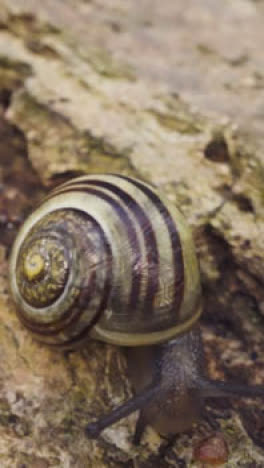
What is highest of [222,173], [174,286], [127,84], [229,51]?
[229,51]

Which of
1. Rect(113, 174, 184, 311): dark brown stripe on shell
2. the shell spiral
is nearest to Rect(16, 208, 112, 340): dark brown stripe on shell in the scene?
the shell spiral

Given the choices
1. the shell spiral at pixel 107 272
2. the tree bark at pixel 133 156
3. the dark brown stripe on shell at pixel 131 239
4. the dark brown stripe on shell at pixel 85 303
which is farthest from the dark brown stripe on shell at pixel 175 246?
the tree bark at pixel 133 156

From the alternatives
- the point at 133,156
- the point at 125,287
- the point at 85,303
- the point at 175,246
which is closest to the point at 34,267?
the point at 85,303

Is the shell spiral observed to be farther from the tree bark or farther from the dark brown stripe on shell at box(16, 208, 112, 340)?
the tree bark

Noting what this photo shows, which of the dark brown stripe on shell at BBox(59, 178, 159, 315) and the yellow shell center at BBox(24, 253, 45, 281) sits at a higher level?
Result: the dark brown stripe on shell at BBox(59, 178, 159, 315)

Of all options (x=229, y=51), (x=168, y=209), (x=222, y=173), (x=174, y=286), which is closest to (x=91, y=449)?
(x=174, y=286)

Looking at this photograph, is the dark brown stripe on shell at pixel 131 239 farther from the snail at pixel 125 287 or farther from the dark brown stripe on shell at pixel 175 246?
the dark brown stripe on shell at pixel 175 246

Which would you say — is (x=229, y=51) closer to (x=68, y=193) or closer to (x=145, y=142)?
(x=145, y=142)

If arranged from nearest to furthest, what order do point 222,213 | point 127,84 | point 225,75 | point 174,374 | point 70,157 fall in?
1. point 174,374
2. point 222,213
3. point 70,157
4. point 127,84
5. point 225,75
